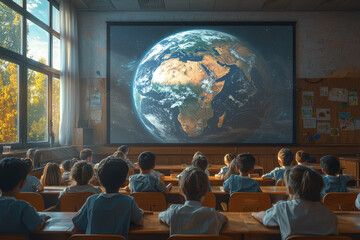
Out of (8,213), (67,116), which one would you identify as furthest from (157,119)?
(8,213)

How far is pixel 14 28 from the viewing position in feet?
16.5

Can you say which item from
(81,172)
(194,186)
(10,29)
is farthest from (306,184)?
(10,29)

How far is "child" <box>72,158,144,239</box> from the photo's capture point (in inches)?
71.4

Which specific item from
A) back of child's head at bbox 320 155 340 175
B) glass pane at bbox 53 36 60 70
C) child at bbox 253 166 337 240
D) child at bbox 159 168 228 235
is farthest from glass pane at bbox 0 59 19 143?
back of child's head at bbox 320 155 340 175

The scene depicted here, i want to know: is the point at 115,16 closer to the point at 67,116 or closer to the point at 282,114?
the point at 67,116

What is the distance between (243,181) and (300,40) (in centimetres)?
567

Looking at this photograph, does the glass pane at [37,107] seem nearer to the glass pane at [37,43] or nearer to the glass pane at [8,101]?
the glass pane at [37,43]

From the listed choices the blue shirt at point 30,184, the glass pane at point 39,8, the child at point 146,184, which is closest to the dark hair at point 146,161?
the child at point 146,184

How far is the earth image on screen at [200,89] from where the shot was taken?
7.25 meters

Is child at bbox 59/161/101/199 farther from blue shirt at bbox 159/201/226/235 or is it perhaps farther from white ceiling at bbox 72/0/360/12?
white ceiling at bbox 72/0/360/12

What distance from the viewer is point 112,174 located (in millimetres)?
1930

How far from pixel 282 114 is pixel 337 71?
70.2 inches

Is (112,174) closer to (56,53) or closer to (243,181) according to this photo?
(243,181)

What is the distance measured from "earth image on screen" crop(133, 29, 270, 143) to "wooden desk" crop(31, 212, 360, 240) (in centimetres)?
522
